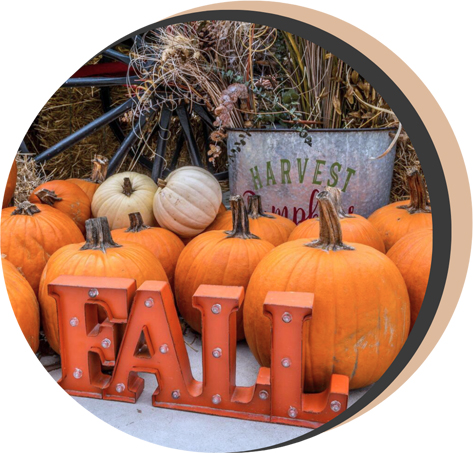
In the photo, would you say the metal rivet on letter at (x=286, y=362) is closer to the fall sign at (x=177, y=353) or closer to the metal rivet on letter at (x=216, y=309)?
the fall sign at (x=177, y=353)

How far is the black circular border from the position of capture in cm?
85

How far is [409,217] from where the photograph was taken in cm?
149

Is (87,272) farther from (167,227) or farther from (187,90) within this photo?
Result: (187,90)

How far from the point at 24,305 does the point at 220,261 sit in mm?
517

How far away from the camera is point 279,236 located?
1.50 m

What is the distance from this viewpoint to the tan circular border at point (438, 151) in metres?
0.88

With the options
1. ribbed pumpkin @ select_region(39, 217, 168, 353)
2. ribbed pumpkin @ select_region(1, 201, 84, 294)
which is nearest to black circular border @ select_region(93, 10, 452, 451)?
ribbed pumpkin @ select_region(39, 217, 168, 353)

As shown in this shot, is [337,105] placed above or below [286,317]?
above

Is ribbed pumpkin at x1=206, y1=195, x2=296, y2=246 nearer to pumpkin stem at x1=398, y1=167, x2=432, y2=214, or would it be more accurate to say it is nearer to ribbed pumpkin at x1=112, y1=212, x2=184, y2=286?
ribbed pumpkin at x1=112, y1=212, x2=184, y2=286

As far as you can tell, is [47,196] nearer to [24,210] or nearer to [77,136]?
[24,210]

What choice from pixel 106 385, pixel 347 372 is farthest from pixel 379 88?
pixel 106 385

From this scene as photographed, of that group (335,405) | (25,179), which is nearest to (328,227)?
(335,405)

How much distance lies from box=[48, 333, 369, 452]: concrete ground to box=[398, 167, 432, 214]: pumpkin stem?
0.67m

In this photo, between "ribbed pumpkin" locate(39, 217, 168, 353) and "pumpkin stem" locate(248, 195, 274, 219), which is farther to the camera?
"pumpkin stem" locate(248, 195, 274, 219)
